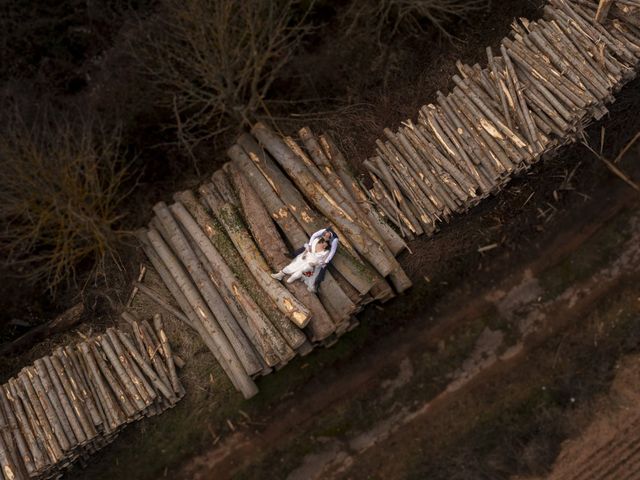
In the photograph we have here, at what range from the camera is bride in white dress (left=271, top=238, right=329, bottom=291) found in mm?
15109

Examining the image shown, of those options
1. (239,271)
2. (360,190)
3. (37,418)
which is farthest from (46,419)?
(360,190)

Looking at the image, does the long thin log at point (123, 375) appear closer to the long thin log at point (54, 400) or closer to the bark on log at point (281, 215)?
the long thin log at point (54, 400)

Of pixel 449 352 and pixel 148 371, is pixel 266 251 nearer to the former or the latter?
pixel 148 371

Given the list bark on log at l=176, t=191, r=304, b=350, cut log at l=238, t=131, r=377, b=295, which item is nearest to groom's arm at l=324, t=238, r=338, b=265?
cut log at l=238, t=131, r=377, b=295

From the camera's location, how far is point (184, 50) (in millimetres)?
17781

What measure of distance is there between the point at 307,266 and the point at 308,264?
74mm

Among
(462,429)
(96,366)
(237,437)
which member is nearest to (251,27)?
(96,366)

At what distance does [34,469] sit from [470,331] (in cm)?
1352

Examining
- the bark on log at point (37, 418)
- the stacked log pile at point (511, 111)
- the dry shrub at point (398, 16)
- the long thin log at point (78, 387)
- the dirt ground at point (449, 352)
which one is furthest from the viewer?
the dry shrub at point (398, 16)

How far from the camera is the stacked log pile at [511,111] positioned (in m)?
15.1

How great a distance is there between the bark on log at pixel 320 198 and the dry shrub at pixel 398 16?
4.60 m

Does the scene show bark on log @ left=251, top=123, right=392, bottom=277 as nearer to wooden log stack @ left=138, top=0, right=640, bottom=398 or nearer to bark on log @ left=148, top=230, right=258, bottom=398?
wooden log stack @ left=138, top=0, right=640, bottom=398

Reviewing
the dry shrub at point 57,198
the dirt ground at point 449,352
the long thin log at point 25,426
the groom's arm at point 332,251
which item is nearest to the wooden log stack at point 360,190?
the groom's arm at point 332,251

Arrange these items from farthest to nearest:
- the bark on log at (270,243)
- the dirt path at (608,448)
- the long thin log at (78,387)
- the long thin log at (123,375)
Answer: the dirt path at (608,448)
the long thin log at (123,375)
the long thin log at (78,387)
the bark on log at (270,243)
